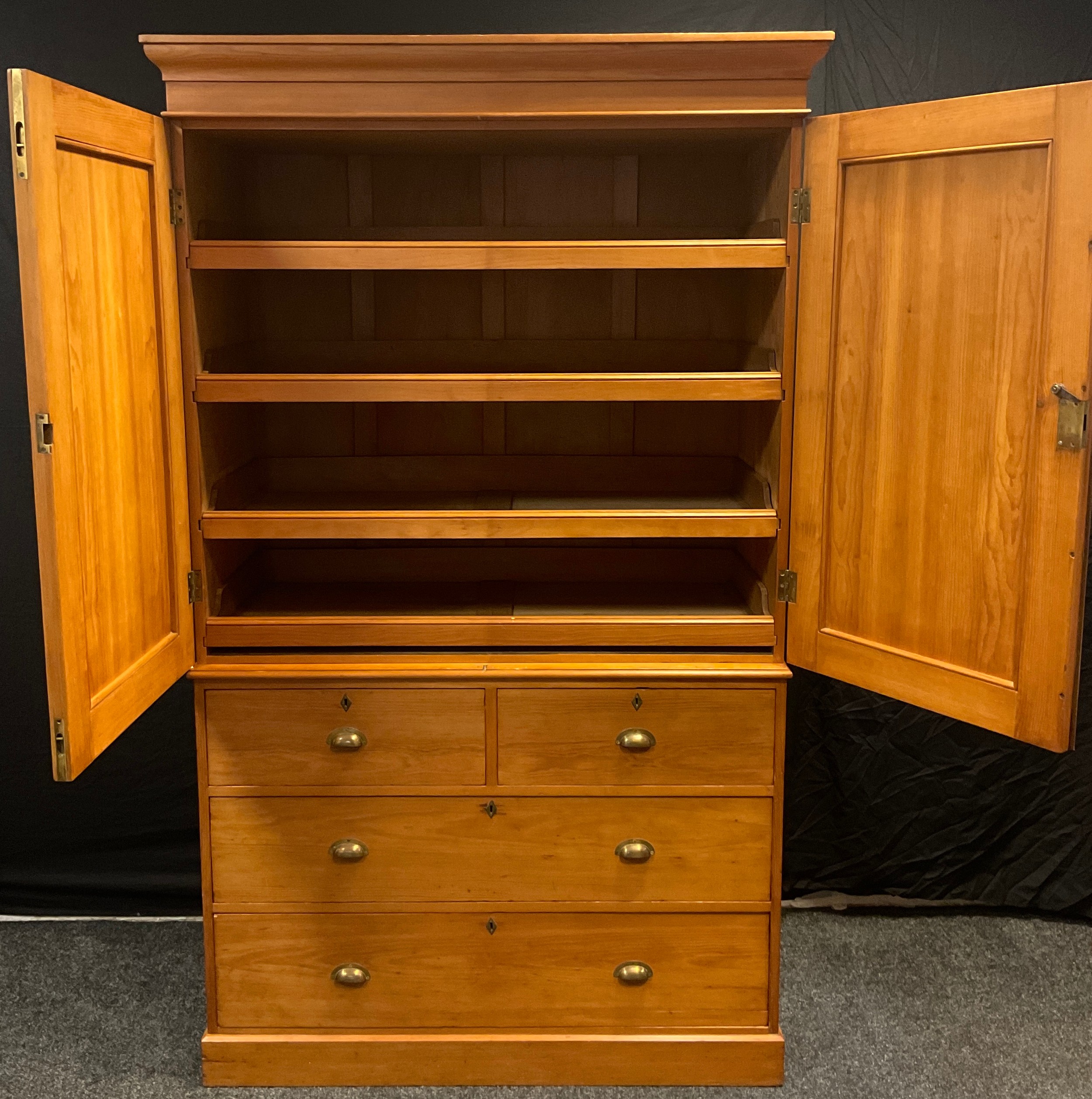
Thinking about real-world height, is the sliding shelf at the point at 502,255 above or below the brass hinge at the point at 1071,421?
above

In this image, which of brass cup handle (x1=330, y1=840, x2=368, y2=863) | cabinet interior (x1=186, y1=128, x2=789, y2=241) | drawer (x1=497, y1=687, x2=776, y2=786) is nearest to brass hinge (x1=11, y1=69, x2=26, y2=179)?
cabinet interior (x1=186, y1=128, x2=789, y2=241)

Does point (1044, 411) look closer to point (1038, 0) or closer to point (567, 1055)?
point (1038, 0)

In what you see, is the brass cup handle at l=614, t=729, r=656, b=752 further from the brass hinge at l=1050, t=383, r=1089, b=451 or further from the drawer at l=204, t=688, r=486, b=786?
the brass hinge at l=1050, t=383, r=1089, b=451

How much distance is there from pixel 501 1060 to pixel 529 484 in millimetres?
1228

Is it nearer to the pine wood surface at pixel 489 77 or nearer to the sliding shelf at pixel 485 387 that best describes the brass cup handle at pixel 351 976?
the sliding shelf at pixel 485 387

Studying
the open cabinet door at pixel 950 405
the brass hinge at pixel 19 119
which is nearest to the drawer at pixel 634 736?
the open cabinet door at pixel 950 405

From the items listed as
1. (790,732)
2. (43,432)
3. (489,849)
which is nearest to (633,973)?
(489,849)

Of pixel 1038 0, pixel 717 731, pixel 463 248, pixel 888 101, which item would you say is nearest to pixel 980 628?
pixel 717 731

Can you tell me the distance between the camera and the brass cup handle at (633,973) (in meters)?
2.53

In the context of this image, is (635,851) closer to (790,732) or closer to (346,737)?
(346,737)

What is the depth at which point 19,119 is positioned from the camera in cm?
170

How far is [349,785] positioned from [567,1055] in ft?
2.34

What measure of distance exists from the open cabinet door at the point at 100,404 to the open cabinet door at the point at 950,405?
1.17 m

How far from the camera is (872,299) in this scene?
7.37 ft
